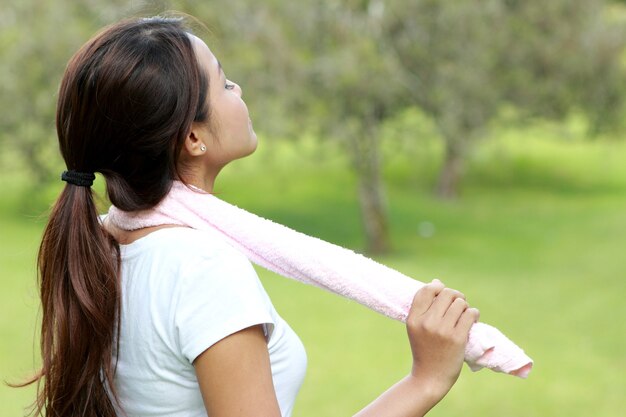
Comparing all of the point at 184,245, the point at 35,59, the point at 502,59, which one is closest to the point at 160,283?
the point at 184,245

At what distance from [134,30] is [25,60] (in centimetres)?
904

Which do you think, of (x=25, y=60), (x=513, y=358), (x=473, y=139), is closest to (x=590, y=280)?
(x=473, y=139)

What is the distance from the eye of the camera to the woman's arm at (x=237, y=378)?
1.12 metres

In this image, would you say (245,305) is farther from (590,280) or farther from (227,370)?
(590,280)

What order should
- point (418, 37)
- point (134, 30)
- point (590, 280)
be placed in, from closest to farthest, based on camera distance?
point (134, 30) → point (418, 37) → point (590, 280)

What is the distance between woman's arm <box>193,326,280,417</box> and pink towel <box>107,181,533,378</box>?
0.12 meters

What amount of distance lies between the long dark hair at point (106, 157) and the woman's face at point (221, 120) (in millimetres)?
14

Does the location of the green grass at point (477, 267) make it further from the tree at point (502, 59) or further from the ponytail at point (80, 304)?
the ponytail at point (80, 304)

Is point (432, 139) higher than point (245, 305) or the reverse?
higher

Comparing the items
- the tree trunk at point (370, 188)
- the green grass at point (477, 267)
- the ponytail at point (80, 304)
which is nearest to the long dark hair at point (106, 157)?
the ponytail at point (80, 304)

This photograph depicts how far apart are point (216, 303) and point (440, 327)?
258mm

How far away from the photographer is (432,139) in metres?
10.1

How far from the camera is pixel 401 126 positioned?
10.2m

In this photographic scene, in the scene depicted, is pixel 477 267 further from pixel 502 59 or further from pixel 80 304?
pixel 80 304
